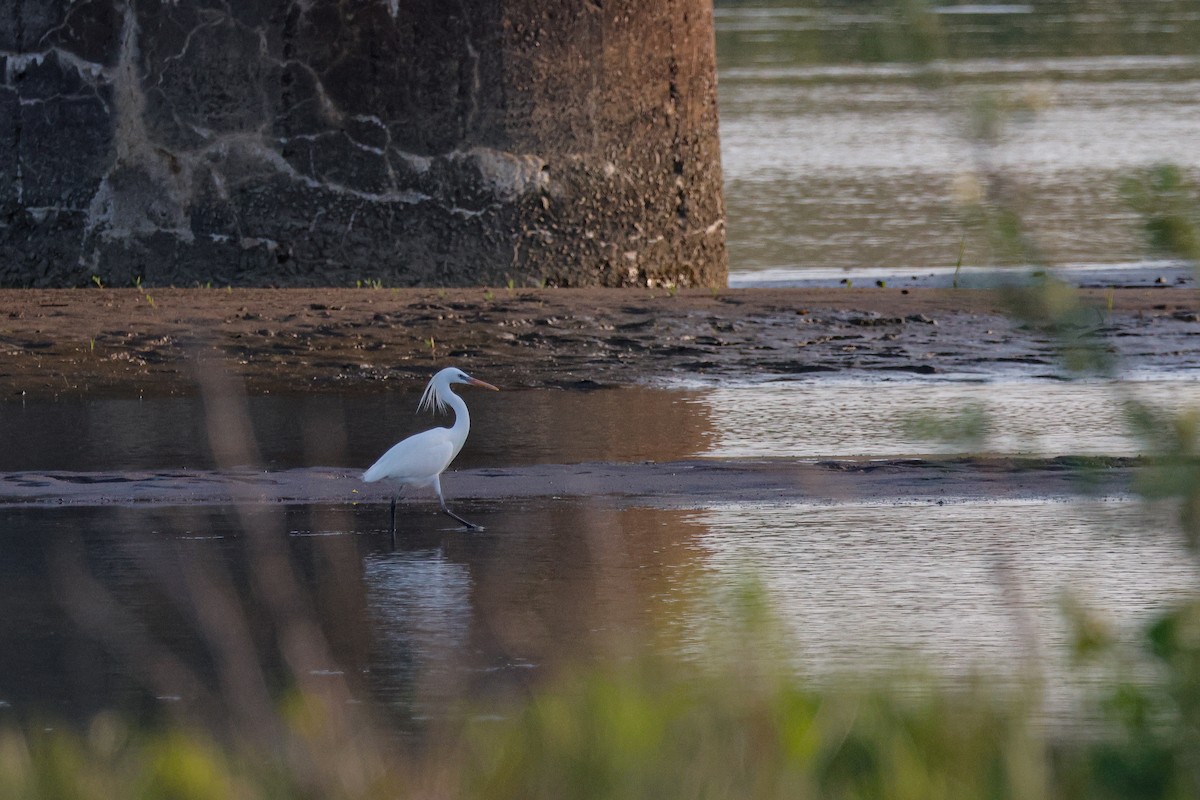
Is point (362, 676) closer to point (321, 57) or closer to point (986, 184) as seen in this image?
point (986, 184)

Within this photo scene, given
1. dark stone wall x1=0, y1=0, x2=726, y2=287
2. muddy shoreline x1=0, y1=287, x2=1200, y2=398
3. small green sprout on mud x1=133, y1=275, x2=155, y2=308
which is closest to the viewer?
muddy shoreline x1=0, y1=287, x2=1200, y2=398

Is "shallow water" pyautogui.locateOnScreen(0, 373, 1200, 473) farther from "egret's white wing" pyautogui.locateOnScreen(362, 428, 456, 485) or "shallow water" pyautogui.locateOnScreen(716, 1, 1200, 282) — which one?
"shallow water" pyautogui.locateOnScreen(716, 1, 1200, 282)

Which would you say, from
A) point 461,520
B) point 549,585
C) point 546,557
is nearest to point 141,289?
point 461,520

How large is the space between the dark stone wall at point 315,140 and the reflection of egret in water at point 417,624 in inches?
190

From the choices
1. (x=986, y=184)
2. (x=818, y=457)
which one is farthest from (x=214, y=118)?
(x=986, y=184)

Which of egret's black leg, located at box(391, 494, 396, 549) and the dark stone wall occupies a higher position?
the dark stone wall

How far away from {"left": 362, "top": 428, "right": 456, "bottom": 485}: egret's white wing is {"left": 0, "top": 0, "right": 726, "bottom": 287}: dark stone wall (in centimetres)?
408

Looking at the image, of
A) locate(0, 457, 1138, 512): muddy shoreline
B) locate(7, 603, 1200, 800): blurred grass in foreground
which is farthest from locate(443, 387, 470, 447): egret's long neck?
locate(7, 603, 1200, 800): blurred grass in foreground

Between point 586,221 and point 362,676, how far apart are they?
6821 millimetres

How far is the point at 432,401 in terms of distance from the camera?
1010 centimetres

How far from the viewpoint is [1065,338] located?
144 inches

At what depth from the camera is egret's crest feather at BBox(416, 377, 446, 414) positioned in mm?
9078

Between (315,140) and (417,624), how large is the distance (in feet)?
19.8

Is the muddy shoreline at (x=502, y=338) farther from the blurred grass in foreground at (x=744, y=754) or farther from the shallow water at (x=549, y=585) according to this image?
the blurred grass in foreground at (x=744, y=754)
